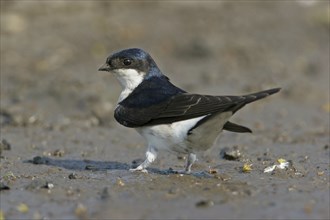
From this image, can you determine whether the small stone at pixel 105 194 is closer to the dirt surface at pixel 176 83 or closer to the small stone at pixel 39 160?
the dirt surface at pixel 176 83

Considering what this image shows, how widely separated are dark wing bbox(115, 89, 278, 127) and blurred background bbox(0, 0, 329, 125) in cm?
279

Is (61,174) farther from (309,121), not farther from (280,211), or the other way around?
(309,121)

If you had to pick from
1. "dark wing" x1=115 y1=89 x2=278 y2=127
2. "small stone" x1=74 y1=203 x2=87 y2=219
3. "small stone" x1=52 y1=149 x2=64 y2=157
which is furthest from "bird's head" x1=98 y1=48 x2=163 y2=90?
"small stone" x1=74 y1=203 x2=87 y2=219

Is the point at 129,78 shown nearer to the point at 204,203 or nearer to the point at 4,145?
the point at 4,145

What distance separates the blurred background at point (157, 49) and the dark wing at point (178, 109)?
2.79 m

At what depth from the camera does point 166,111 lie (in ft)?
20.8

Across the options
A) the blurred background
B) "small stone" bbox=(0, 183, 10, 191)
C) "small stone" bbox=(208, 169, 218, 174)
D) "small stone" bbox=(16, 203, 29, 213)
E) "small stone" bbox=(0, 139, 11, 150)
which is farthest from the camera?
the blurred background

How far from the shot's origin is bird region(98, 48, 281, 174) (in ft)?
20.0

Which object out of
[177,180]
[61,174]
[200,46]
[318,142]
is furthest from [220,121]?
[200,46]

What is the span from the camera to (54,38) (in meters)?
11.9

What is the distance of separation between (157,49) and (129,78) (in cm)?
508

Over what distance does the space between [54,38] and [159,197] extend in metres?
6.56

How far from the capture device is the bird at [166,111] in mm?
6102

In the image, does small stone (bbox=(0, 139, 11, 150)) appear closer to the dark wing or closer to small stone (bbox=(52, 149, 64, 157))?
small stone (bbox=(52, 149, 64, 157))
